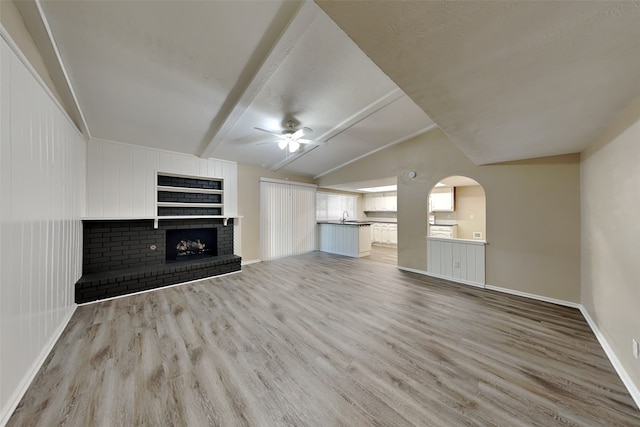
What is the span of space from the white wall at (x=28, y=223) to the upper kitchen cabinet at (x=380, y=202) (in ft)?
24.9

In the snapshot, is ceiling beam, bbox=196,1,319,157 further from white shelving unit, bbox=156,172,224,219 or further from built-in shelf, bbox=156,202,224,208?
built-in shelf, bbox=156,202,224,208

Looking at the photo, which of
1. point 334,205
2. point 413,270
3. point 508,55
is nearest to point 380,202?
point 334,205

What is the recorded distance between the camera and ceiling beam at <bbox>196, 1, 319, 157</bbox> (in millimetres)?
1699

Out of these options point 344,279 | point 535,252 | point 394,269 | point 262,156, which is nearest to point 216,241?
point 262,156

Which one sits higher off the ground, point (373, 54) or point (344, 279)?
point (373, 54)

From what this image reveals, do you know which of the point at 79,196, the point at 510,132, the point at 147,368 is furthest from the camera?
the point at 79,196

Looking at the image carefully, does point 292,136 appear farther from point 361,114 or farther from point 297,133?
point 361,114

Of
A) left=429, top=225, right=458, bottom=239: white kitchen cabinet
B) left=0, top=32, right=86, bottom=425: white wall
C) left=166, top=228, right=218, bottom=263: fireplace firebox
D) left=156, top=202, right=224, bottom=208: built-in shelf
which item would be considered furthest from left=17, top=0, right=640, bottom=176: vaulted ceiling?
left=429, top=225, right=458, bottom=239: white kitchen cabinet

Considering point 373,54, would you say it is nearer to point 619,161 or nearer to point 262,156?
point 619,161

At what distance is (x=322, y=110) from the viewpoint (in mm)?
3105

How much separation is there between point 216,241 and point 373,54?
461cm

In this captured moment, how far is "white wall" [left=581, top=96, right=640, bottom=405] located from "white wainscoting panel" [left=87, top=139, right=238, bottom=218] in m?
5.67

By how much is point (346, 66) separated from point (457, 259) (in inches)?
143

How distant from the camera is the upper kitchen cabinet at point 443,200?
5.71 meters
